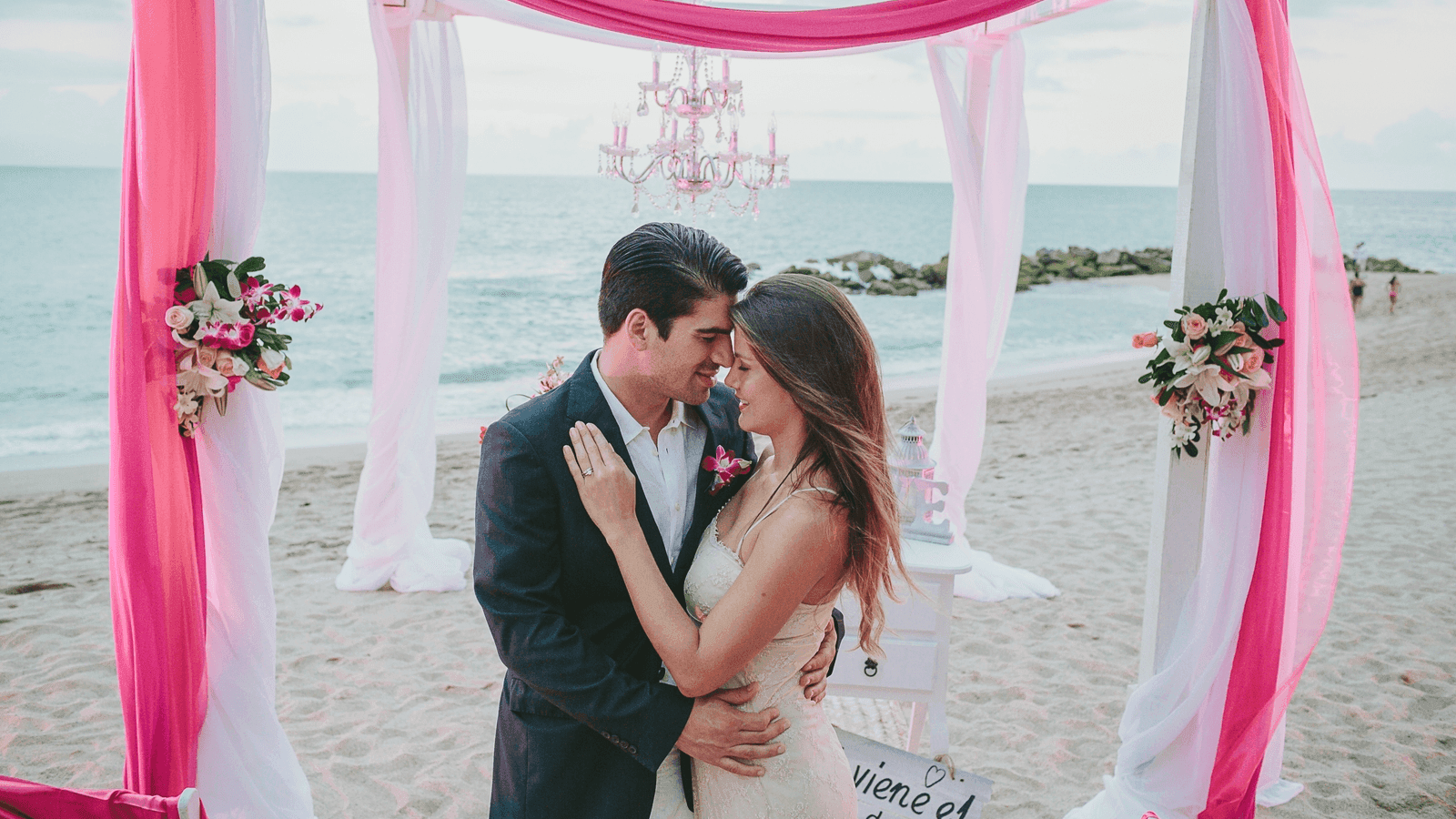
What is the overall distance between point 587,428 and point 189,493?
1345mm

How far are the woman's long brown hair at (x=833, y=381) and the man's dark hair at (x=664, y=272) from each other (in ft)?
0.30

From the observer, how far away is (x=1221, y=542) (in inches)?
117

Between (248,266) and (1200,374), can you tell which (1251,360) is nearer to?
(1200,374)

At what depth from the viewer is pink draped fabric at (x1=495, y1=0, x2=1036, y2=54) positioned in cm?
271

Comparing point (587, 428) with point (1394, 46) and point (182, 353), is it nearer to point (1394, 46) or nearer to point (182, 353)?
point (182, 353)

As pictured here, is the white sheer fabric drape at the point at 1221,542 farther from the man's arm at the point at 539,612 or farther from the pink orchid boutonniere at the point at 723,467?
the man's arm at the point at 539,612

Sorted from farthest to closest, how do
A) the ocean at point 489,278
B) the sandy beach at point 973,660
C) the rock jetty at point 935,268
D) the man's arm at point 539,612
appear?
the rock jetty at point 935,268 → the ocean at point 489,278 → the sandy beach at point 973,660 → the man's arm at point 539,612

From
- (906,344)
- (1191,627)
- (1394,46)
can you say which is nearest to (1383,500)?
(1191,627)

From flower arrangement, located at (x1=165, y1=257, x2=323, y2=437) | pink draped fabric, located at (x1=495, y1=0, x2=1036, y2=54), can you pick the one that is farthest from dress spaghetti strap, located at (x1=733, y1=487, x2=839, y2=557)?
pink draped fabric, located at (x1=495, y1=0, x2=1036, y2=54)

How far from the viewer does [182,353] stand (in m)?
2.46

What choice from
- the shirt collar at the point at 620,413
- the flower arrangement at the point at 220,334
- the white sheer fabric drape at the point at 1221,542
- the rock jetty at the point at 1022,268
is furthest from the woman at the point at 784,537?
the rock jetty at the point at 1022,268

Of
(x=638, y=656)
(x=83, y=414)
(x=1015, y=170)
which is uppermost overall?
(x=1015, y=170)

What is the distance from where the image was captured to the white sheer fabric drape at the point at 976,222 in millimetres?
5012

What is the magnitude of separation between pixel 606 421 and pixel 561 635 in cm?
40
